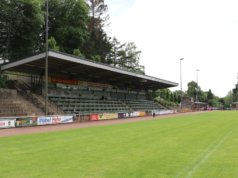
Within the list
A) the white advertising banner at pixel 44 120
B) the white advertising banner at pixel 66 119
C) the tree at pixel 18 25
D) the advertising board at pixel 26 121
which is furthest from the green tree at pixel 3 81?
the advertising board at pixel 26 121

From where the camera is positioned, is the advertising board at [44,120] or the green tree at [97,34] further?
the green tree at [97,34]

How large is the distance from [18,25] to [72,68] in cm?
1246

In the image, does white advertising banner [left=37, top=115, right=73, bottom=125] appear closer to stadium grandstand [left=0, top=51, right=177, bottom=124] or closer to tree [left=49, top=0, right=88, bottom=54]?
stadium grandstand [left=0, top=51, right=177, bottom=124]

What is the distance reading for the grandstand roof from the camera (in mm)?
40688

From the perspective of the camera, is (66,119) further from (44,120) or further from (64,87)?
(64,87)

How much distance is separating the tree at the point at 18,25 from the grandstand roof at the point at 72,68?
7.89 metres

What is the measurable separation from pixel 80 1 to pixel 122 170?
63517 mm

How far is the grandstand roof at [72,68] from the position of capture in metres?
40.7

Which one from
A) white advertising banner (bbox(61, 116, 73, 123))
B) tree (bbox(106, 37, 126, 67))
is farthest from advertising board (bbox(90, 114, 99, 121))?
tree (bbox(106, 37, 126, 67))

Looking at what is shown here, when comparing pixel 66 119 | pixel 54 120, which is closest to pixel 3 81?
pixel 66 119

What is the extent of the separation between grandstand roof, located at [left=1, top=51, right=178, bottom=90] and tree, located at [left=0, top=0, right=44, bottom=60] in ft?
25.9

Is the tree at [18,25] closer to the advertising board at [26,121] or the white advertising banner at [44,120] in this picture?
the white advertising banner at [44,120]

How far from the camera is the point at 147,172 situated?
9.70 metres

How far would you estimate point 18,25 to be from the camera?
5331 centimetres
